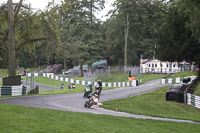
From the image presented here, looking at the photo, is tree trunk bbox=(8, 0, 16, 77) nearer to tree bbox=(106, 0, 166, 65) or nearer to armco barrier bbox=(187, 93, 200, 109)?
armco barrier bbox=(187, 93, 200, 109)

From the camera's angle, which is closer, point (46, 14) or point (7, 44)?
point (46, 14)

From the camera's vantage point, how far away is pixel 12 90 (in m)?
25.2

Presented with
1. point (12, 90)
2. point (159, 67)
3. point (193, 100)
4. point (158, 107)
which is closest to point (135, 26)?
point (159, 67)

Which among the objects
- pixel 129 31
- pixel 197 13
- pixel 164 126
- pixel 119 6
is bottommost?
pixel 164 126

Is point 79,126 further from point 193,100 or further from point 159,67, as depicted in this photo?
point 159,67

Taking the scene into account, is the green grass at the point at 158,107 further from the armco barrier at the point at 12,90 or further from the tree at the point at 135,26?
the tree at the point at 135,26

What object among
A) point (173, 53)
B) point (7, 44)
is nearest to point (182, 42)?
point (173, 53)

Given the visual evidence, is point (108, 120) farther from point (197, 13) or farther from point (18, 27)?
point (18, 27)

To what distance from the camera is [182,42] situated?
25.3m

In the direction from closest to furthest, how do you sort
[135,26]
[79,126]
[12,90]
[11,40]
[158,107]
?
1. [79,126]
2. [158,107]
3. [12,90]
4. [11,40]
5. [135,26]

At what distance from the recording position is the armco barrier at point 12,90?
81.2 feet

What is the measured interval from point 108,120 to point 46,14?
18080mm

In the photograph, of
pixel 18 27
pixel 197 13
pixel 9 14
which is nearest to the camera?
pixel 197 13

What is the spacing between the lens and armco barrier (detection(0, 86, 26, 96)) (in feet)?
81.2
